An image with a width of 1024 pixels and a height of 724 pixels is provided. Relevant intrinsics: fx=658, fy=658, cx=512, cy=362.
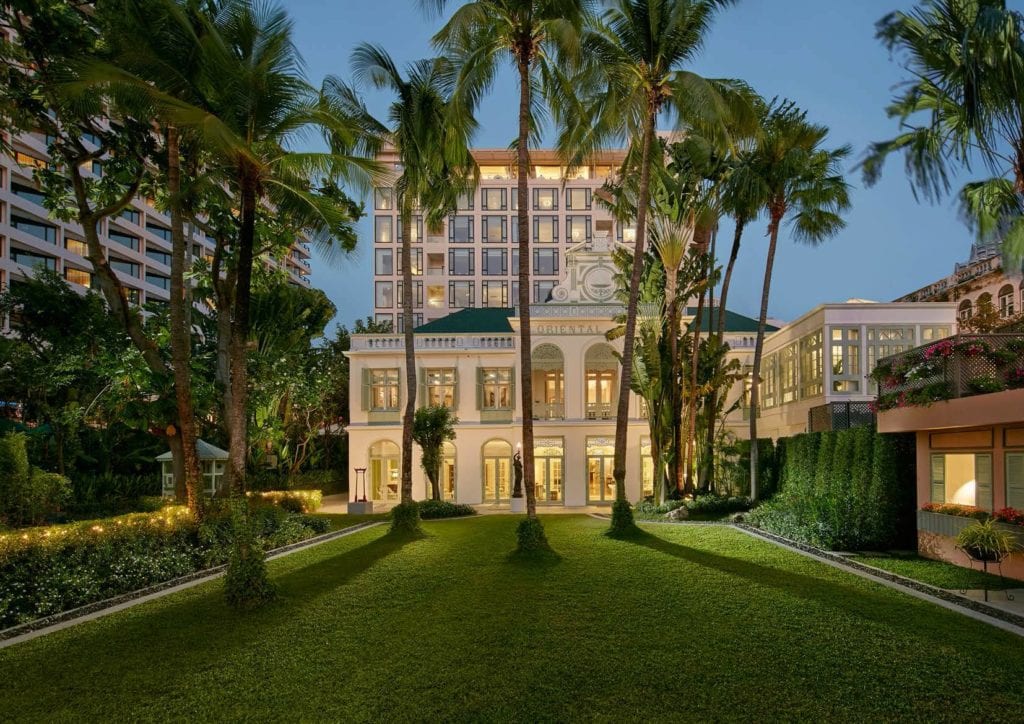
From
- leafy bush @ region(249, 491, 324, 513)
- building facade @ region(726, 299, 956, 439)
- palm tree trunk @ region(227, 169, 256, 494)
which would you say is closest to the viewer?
palm tree trunk @ region(227, 169, 256, 494)

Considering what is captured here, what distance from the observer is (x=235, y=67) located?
38.3 feet

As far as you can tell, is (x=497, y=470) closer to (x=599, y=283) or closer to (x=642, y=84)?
(x=599, y=283)

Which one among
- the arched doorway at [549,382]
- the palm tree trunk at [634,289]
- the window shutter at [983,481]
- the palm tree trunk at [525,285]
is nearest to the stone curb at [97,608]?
the palm tree trunk at [525,285]

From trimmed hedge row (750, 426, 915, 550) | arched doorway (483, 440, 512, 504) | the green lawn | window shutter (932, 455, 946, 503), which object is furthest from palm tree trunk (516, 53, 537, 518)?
arched doorway (483, 440, 512, 504)

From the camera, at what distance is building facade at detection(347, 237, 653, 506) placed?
2948 cm

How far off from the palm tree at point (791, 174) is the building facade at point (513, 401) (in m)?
10.0

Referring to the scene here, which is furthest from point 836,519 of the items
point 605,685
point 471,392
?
point 471,392

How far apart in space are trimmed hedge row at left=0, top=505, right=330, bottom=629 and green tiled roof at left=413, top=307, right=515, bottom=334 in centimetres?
2048

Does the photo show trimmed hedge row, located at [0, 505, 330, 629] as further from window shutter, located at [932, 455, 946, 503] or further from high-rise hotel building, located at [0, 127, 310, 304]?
high-rise hotel building, located at [0, 127, 310, 304]

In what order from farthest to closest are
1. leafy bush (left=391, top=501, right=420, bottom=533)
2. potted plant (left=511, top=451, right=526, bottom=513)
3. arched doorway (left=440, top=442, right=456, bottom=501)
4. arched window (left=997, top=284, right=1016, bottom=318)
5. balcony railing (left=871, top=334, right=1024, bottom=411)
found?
arched window (left=997, top=284, right=1016, bottom=318)
arched doorway (left=440, top=442, right=456, bottom=501)
potted plant (left=511, top=451, right=526, bottom=513)
leafy bush (left=391, top=501, right=420, bottom=533)
balcony railing (left=871, top=334, right=1024, bottom=411)

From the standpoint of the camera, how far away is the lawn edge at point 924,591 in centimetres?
795

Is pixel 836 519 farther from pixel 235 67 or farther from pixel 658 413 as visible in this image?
pixel 235 67

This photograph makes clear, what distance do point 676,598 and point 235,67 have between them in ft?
37.6

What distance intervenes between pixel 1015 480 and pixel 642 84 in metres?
10.7
